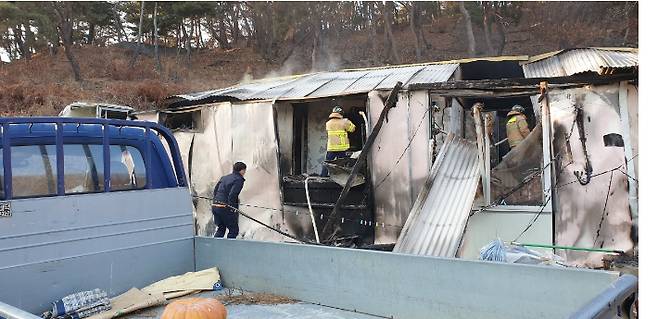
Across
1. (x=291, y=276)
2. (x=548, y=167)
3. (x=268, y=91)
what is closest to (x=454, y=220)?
(x=548, y=167)

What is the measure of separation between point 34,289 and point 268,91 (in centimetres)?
630

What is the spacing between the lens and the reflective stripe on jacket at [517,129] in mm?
7902

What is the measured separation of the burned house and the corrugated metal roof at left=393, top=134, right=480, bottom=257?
0.7 inches

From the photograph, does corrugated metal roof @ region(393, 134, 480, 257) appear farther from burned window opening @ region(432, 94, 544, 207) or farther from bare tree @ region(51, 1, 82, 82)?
bare tree @ region(51, 1, 82, 82)

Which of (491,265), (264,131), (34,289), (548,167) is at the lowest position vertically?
(34,289)

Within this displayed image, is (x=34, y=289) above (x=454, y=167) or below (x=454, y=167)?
below

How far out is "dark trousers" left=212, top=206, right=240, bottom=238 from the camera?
312 inches

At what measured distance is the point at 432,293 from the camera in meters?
3.45

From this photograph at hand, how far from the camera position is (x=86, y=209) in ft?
14.0

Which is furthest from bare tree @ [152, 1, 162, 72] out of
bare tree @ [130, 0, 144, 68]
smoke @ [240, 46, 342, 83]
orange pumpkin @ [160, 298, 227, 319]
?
orange pumpkin @ [160, 298, 227, 319]

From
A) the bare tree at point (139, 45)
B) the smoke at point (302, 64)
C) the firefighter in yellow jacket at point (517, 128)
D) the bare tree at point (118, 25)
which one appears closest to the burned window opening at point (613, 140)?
the firefighter in yellow jacket at point (517, 128)

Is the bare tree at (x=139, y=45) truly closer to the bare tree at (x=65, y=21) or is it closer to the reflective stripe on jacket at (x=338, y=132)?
the bare tree at (x=65, y=21)

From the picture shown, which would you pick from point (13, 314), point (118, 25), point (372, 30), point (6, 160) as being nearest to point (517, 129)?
point (6, 160)

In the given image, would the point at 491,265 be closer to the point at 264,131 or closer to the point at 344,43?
the point at 264,131
